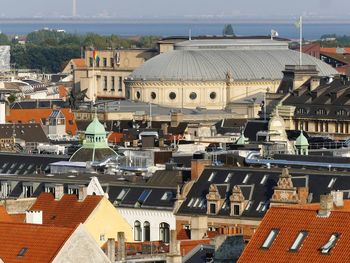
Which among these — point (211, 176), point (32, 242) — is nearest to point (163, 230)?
point (211, 176)

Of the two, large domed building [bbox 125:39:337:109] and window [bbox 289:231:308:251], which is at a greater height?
window [bbox 289:231:308:251]

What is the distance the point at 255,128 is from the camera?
11731cm

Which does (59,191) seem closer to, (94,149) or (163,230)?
(163,230)

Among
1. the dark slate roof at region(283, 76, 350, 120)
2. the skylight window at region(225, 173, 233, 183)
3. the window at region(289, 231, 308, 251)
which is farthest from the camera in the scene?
the dark slate roof at region(283, 76, 350, 120)

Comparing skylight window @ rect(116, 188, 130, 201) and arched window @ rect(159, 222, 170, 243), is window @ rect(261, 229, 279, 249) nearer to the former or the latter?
arched window @ rect(159, 222, 170, 243)

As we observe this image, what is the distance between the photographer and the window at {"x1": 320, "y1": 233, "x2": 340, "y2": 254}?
52.1m

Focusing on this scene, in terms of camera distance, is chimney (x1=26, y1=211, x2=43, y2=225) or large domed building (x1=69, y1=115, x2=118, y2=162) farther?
large domed building (x1=69, y1=115, x2=118, y2=162)

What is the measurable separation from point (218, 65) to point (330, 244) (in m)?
110

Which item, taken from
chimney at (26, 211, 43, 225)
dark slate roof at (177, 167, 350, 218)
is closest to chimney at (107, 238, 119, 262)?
chimney at (26, 211, 43, 225)

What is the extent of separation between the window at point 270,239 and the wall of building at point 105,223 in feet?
43.6

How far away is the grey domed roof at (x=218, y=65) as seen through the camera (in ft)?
526

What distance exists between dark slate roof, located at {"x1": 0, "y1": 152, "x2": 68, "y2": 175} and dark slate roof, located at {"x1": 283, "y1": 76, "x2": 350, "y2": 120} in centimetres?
3006

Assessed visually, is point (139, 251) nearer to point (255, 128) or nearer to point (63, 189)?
point (63, 189)

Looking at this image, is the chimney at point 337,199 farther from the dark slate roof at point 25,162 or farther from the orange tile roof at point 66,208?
the dark slate roof at point 25,162
